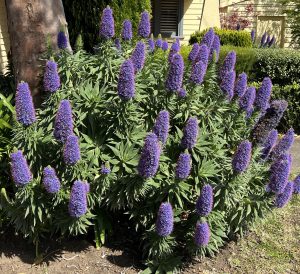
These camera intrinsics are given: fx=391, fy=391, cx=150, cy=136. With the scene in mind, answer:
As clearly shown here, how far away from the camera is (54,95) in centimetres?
341

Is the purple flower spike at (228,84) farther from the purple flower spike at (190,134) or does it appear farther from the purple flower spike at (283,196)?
the purple flower spike at (283,196)

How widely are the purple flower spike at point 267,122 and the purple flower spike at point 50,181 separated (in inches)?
80.0

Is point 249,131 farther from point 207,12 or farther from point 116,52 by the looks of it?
point 207,12

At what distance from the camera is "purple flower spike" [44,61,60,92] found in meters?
3.24

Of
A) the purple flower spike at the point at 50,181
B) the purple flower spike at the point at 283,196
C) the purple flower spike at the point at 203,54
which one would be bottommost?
the purple flower spike at the point at 283,196

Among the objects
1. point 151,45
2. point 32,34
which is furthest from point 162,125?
point 32,34

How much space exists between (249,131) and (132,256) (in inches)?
65.8

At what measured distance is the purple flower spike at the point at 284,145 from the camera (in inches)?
152

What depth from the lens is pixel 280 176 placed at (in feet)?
10.8

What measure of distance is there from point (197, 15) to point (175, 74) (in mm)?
12537

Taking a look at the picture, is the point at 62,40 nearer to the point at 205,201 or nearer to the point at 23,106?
the point at 23,106

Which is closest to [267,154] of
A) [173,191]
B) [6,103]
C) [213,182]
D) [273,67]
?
[213,182]

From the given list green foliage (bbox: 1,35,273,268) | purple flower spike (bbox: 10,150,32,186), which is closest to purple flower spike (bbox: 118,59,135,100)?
green foliage (bbox: 1,35,273,268)

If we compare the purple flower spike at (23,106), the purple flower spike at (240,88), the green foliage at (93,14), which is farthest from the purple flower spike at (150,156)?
the green foliage at (93,14)
